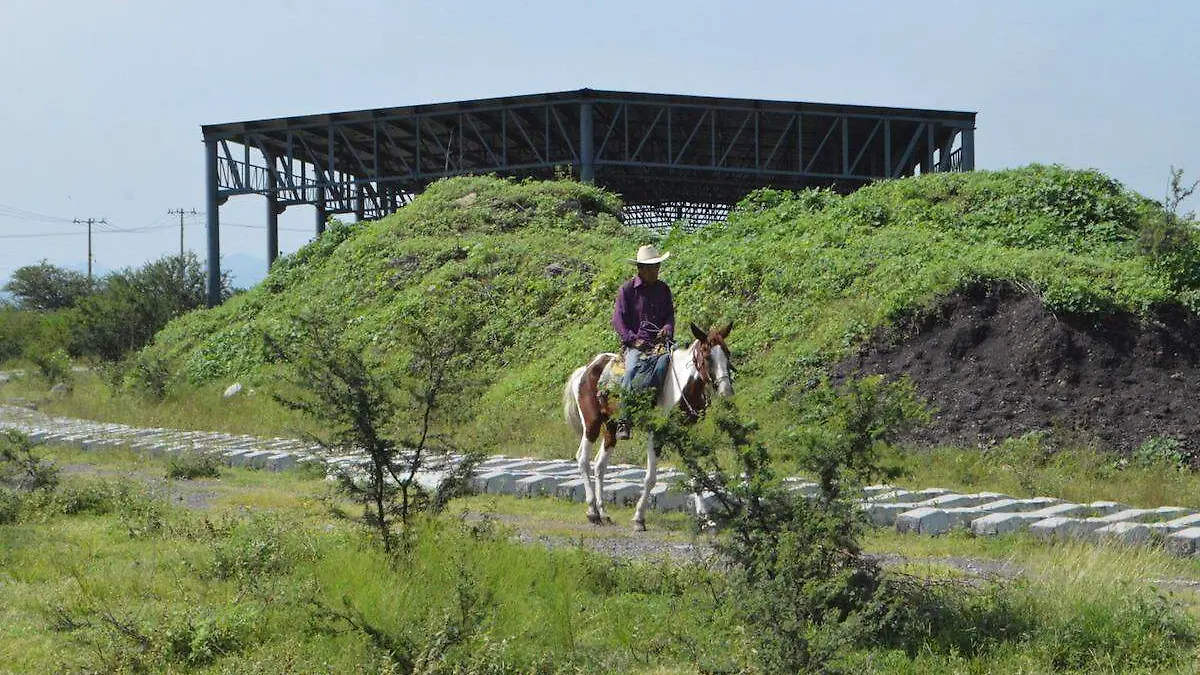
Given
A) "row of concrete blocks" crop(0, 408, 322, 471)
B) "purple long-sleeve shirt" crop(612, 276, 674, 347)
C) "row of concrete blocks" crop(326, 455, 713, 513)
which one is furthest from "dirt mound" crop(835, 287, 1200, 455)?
"row of concrete blocks" crop(0, 408, 322, 471)

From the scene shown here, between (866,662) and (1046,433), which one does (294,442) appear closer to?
(1046,433)

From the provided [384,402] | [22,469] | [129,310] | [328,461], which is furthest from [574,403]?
[129,310]

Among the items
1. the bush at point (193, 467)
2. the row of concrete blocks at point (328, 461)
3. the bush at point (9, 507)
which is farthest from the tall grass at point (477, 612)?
the bush at point (193, 467)

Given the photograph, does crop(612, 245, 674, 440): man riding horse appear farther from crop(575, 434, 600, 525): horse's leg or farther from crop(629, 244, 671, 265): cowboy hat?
crop(575, 434, 600, 525): horse's leg

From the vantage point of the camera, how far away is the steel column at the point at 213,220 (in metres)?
38.5

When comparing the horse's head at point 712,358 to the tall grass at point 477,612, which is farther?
the horse's head at point 712,358

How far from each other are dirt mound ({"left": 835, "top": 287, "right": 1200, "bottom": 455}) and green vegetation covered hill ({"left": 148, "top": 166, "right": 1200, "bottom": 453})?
0.32 metres

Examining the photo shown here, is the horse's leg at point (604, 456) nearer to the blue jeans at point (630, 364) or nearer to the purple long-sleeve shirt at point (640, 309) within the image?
the blue jeans at point (630, 364)

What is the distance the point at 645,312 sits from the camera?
11.6m

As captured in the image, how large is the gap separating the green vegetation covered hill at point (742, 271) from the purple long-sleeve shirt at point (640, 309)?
1.89m

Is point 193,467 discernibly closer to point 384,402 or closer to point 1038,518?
point 384,402

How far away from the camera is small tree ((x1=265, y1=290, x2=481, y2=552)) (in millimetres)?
8102

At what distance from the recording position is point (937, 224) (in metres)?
21.5

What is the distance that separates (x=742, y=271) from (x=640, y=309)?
9641 mm
